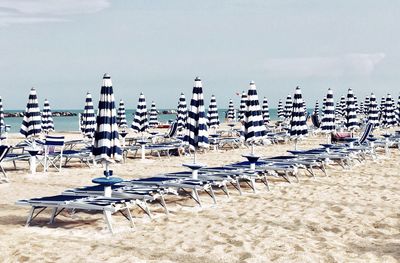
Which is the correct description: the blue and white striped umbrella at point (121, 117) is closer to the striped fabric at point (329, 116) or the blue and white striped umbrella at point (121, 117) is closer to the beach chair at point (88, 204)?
the striped fabric at point (329, 116)

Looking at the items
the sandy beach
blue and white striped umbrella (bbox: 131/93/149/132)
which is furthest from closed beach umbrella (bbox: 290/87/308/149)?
blue and white striped umbrella (bbox: 131/93/149/132)

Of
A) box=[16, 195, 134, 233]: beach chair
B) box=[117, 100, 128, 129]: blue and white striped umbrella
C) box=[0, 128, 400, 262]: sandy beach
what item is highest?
box=[117, 100, 128, 129]: blue and white striped umbrella

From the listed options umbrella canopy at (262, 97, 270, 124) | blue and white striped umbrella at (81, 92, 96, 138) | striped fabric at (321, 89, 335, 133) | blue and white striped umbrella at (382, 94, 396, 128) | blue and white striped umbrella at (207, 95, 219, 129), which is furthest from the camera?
umbrella canopy at (262, 97, 270, 124)

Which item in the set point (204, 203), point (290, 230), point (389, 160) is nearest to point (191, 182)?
point (204, 203)

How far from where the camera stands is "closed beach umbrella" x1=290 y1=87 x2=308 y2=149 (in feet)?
45.2

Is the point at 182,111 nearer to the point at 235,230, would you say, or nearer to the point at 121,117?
the point at 121,117

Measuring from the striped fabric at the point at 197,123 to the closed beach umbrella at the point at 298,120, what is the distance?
481cm

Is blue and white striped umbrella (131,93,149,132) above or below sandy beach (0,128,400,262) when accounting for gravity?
above

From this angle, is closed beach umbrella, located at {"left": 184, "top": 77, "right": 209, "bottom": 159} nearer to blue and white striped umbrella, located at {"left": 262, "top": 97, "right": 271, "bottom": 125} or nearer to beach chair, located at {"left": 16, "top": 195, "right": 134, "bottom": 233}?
beach chair, located at {"left": 16, "top": 195, "right": 134, "bottom": 233}

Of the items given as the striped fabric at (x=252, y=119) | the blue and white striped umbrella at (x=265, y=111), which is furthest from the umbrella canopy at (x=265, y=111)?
the striped fabric at (x=252, y=119)

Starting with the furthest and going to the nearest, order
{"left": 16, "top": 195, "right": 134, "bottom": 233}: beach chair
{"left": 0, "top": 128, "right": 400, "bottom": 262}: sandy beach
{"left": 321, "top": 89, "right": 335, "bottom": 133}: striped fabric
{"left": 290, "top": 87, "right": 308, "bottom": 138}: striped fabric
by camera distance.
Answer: {"left": 321, "top": 89, "right": 335, "bottom": 133}: striped fabric
{"left": 290, "top": 87, "right": 308, "bottom": 138}: striped fabric
{"left": 16, "top": 195, "right": 134, "bottom": 233}: beach chair
{"left": 0, "top": 128, "right": 400, "bottom": 262}: sandy beach

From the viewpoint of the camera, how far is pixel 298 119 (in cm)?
1386

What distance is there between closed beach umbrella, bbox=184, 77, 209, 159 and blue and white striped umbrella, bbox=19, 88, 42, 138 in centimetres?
559

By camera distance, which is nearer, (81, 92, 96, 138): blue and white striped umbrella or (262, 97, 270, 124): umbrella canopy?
(81, 92, 96, 138): blue and white striped umbrella
